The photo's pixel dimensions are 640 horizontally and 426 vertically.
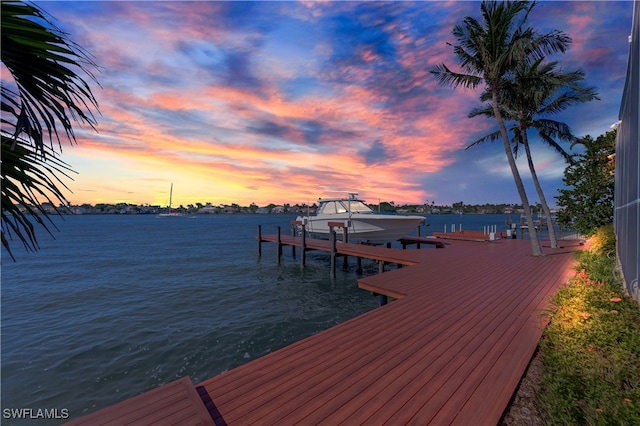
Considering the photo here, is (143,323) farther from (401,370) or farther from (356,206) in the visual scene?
(356,206)

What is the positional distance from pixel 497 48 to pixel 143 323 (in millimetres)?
17050

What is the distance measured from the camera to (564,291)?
19.3ft

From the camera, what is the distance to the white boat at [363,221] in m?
18.3

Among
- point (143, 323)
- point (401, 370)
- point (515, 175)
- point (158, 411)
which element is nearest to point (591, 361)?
point (401, 370)

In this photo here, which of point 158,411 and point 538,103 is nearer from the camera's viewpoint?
point 158,411

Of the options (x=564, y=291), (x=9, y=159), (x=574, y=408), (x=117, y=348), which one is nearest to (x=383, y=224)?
(x=564, y=291)

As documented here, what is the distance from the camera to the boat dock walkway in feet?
9.07

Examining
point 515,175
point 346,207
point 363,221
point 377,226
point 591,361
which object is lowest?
point 591,361

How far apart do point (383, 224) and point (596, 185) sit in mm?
10354

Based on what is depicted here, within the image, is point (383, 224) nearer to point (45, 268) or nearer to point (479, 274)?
point (479, 274)

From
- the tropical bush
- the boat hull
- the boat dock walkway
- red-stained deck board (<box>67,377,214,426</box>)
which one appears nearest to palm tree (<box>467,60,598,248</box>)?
the tropical bush

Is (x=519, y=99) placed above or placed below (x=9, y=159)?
above

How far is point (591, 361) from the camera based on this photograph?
3.43 m

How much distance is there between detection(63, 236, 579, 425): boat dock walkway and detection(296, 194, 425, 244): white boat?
11963 millimetres
